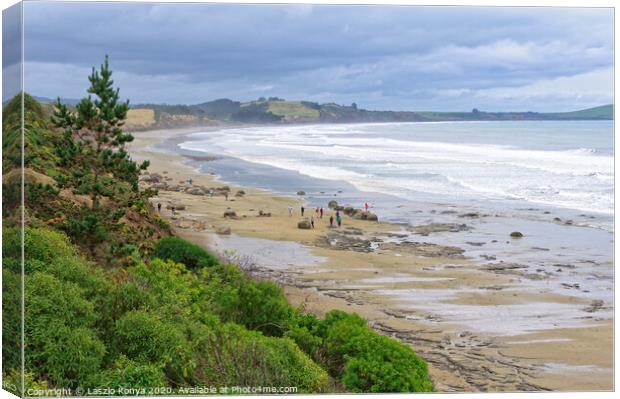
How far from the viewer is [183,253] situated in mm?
16062

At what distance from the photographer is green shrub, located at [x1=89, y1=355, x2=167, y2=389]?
11586 mm

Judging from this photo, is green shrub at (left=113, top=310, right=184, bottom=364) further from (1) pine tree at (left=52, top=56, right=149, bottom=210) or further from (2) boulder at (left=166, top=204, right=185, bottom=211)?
(2) boulder at (left=166, top=204, right=185, bottom=211)

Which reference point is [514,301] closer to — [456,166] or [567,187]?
[567,187]

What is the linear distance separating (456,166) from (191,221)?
892cm

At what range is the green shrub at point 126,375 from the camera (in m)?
11.6

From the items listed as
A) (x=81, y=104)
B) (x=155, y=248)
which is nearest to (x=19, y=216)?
(x=81, y=104)

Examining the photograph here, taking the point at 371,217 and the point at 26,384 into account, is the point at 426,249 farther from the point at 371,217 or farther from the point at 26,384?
the point at 26,384

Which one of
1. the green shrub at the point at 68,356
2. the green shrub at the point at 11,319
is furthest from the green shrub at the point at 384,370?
the green shrub at the point at 11,319

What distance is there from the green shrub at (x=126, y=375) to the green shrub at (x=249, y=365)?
26.6 inches

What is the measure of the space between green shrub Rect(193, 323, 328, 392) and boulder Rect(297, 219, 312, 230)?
5.40 metres

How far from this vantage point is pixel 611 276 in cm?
1452

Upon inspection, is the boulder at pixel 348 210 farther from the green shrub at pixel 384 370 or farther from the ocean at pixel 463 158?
the green shrub at pixel 384 370

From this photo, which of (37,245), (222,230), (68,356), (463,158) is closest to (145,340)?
(68,356)

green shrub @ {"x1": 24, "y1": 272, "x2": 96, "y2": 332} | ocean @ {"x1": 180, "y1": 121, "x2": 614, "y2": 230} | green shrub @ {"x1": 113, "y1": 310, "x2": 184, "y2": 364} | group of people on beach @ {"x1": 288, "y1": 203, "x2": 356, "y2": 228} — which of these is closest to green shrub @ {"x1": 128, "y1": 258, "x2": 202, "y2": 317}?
green shrub @ {"x1": 113, "y1": 310, "x2": 184, "y2": 364}
